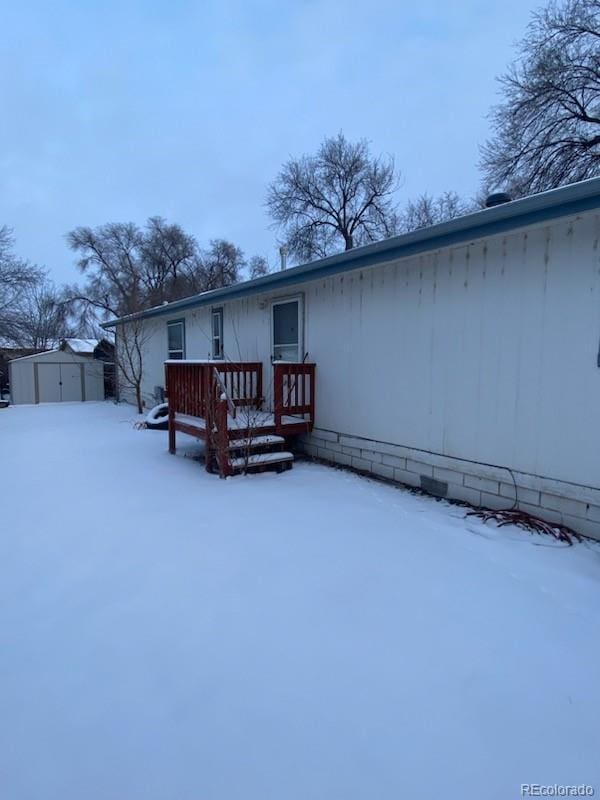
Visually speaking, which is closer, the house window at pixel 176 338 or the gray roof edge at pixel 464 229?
the gray roof edge at pixel 464 229

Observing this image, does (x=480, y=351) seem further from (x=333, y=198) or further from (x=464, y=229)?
(x=333, y=198)

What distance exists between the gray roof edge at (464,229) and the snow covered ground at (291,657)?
8.03 ft

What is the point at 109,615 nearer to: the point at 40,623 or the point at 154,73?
the point at 40,623

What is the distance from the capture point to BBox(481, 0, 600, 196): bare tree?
10.5 metres

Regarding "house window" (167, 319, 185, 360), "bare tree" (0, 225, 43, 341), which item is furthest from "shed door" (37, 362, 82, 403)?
"house window" (167, 319, 185, 360)

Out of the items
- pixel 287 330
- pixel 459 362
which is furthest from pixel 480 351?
pixel 287 330

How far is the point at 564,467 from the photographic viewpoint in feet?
11.8

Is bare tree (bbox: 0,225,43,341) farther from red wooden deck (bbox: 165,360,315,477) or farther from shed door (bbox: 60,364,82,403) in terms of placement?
red wooden deck (bbox: 165,360,315,477)

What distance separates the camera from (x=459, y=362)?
4.37m

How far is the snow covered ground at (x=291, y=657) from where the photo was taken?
1545 mm

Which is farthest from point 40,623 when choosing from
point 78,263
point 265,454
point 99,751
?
point 78,263

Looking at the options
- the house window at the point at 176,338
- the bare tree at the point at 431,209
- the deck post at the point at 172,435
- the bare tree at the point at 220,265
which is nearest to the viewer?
the deck post at the point at 172,435

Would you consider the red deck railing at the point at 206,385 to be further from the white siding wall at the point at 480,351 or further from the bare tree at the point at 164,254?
the bare tree at the point at 164,254

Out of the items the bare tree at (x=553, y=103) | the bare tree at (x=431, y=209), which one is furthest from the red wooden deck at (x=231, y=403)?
the bare tree at (x=431, y=209)
